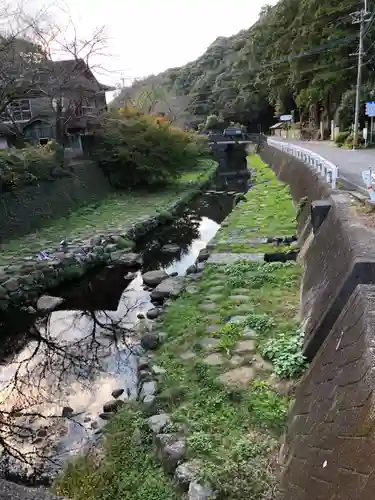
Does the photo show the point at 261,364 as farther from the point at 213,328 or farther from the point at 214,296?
the point at 214,296

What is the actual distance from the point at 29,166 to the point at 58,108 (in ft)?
18.0

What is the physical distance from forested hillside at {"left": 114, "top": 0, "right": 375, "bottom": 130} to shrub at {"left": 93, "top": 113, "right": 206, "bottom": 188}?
14380 millimetres

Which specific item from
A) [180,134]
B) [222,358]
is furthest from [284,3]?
[222,358]

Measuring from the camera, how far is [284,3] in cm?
3694

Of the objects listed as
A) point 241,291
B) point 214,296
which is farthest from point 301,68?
point 214,296

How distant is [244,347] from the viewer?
618 cm

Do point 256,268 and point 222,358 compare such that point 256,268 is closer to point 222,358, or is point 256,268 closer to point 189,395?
point 222,358

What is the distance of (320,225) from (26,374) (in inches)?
241

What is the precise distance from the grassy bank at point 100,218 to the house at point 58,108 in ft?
14.8

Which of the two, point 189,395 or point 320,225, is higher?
point 320,225

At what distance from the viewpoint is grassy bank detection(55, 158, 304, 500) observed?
13.6 ft

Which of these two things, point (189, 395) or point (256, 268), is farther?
point (256, 268)

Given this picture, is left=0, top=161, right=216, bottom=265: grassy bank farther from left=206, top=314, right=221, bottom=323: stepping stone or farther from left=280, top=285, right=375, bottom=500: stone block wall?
left=280, top=285, right=375, bottom=500: stone block wall

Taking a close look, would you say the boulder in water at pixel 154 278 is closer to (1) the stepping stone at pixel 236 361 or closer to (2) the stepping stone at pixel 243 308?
(2) the stepping stone at pixel 243 308
